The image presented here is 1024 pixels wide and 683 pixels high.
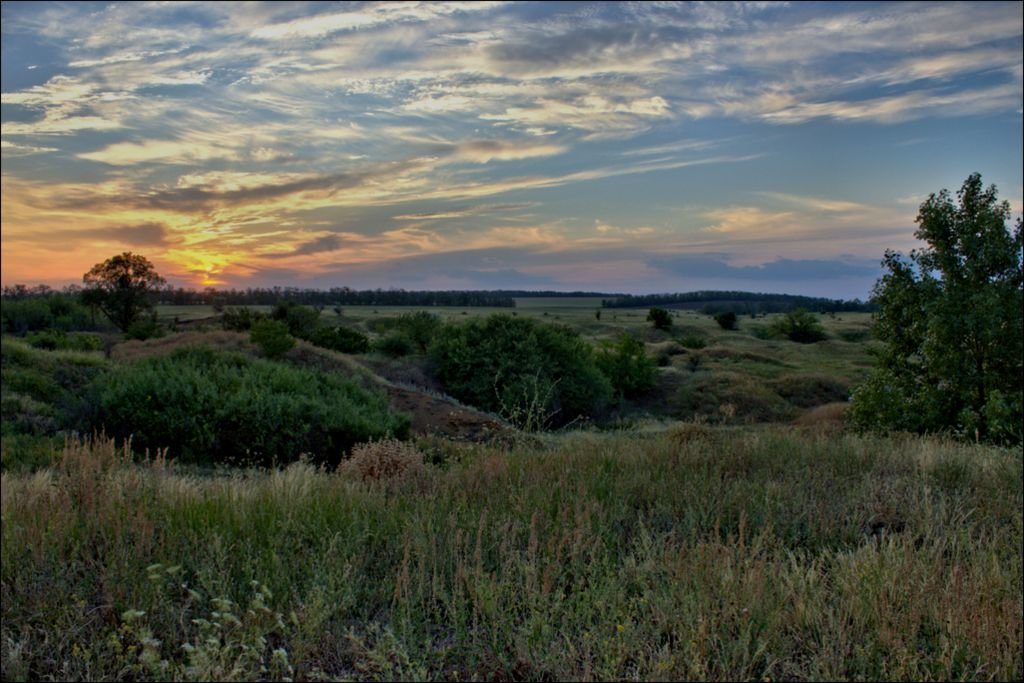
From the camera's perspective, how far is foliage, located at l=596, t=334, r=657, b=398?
34281mm

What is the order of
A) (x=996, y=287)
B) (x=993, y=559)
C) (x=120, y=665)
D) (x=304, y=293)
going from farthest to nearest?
(x=304, y=293)
(x=996, y=287)
(x=993, y=559)
(x=120, y=665)

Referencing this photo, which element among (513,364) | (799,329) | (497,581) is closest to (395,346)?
(513,364)

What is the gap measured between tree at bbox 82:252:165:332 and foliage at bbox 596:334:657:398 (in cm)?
3025

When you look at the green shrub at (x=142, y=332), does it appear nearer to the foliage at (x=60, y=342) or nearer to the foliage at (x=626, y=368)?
the foliage at (x=60, y=342)

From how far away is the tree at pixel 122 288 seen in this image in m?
45.8

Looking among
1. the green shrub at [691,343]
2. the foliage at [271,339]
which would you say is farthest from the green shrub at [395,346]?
the green shrub at [691,343]

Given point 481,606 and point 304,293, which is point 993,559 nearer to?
point 481,606

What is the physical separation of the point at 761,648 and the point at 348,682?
2.03 metres

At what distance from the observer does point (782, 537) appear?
588 cm

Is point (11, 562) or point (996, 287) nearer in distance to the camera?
point (11, 562)

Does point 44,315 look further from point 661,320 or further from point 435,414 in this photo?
point 661,320

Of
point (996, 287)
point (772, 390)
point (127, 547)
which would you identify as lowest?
point (772, 390)

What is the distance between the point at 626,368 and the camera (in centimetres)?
3488

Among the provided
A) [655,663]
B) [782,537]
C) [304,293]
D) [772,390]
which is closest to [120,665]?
[655,663]
